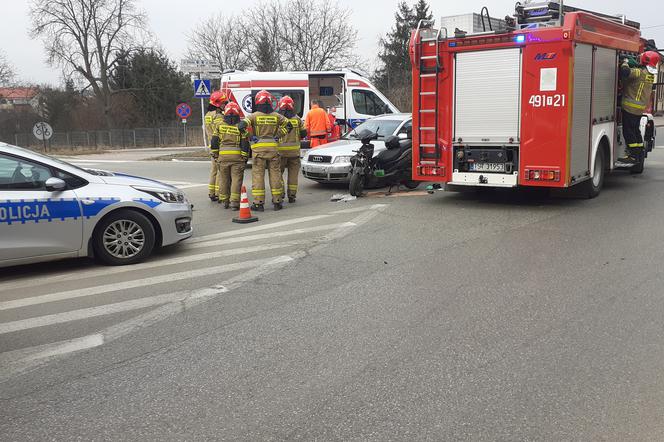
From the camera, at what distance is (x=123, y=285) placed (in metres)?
6.32

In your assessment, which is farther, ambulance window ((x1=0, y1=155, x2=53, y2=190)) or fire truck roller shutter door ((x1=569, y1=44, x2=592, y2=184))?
fire truck roller shutter door ((x1=569, y1=44, x2=592, y2=184))

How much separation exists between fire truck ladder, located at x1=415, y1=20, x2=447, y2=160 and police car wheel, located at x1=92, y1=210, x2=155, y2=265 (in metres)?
5.23

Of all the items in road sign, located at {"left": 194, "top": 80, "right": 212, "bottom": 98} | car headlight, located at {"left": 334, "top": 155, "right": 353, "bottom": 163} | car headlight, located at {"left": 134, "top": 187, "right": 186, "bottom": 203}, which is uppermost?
road sign, located at {"left": 194, "top": 80, "right": 212, "bottom": 98}

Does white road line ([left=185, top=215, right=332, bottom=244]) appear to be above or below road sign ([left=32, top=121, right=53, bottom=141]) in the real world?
below

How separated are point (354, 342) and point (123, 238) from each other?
12.2ft

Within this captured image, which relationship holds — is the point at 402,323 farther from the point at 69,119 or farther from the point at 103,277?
the point at 69,119

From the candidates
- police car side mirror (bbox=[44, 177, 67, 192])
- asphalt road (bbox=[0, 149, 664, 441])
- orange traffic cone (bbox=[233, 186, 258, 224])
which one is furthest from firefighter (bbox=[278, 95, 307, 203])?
police car side mirror (bbox=[44, 177, 67, 192])

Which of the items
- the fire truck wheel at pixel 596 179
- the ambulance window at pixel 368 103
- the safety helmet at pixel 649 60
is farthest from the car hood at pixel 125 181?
the ambulance window at pixel 368 103

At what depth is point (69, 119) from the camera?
55312 mm

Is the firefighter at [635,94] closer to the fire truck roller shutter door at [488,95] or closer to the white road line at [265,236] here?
the fire truck roller shutter door at [488,95]

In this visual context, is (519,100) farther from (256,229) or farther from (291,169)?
(256,229)

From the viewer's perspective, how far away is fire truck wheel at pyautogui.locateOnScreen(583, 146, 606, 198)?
10.8 meters

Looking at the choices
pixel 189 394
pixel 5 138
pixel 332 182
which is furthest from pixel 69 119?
pixel 189 394

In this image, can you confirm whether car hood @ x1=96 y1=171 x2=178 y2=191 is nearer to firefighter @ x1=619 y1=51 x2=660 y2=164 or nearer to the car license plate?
the car license plate
